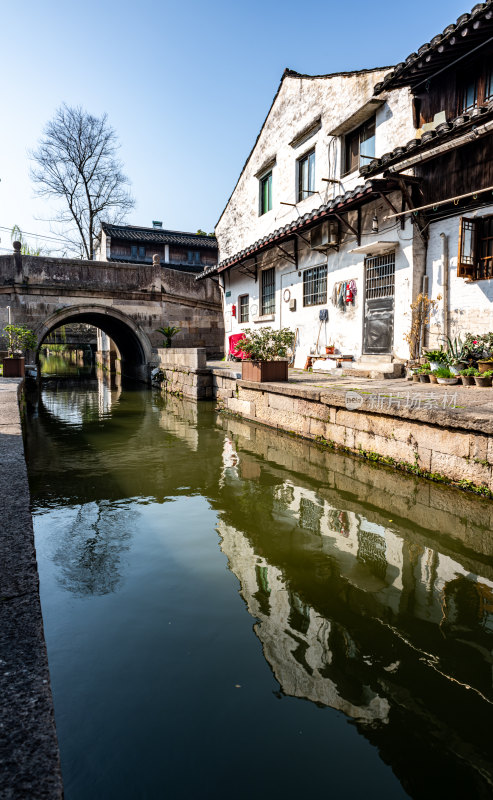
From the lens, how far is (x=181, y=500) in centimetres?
490

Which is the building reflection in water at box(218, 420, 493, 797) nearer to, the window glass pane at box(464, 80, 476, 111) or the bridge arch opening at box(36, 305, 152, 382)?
Result: the window glass pane at box(464, 80, 476, 111)

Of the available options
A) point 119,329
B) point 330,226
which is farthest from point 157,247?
point 330,226

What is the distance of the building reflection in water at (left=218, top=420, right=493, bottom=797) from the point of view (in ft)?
6.31

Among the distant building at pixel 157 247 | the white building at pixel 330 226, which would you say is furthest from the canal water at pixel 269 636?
the distant building at pixel 157 247

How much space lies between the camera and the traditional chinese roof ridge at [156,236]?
2705cm

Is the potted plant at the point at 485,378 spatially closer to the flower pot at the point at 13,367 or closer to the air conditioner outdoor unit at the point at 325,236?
the air conditioner outdoor unit at the point at 325,236

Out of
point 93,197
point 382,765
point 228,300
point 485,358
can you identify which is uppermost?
point 93,197

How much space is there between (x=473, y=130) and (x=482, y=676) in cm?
691

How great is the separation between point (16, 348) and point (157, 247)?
51.0 feet

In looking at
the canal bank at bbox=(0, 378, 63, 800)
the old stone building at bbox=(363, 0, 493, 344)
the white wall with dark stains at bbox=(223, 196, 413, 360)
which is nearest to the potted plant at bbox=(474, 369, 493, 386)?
the old stone building at bbox=(363, 0, 493, 344)

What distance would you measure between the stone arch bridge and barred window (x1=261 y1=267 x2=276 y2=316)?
180 inches

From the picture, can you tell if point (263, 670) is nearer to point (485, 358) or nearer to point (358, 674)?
point (358, 674)

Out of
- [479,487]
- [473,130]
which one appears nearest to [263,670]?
[479,487]

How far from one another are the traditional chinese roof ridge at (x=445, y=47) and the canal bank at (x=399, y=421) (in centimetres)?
514
